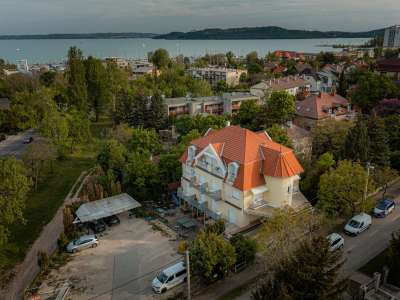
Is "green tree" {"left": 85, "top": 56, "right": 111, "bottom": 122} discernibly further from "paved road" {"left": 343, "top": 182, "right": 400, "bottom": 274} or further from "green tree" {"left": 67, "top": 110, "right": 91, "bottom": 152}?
"paved road" {"left": 343, "top": 182, "right": 400, "bottom": 274}

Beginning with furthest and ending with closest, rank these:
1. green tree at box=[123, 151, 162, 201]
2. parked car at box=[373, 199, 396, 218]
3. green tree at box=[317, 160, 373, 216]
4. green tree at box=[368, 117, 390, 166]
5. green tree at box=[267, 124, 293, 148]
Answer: green tree at box=[267, 124, 293, 148] → green tree at box=[123, 151, 162, 201] → green tree at box=[368, 117, 390, 166] → parked car at box=[373, 199, 396, 218] → green tree at box=[317, 160, 373, 216]

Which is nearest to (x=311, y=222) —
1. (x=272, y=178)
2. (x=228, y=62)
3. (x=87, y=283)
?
(x=272, y=178)

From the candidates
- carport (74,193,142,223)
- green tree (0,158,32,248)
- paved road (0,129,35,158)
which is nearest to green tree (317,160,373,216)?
carport (74,193,142,223)

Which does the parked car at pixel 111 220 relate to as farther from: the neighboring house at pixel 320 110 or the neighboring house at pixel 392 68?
the neighboring house at pixel 392 68

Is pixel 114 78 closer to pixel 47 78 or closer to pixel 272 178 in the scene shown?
pixel 47 78

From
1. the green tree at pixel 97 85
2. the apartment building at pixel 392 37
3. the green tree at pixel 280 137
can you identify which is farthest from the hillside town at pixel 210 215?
the apartment building at pixel 392 37

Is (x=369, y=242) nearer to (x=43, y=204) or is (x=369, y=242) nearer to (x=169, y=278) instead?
(x=169, y=278)
